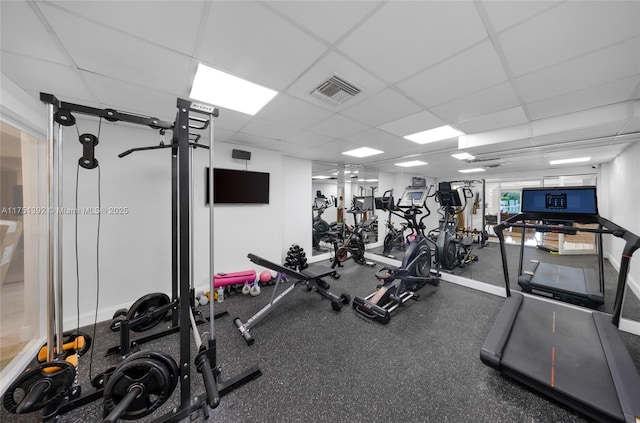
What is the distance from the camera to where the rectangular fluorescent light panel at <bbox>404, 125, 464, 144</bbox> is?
3195mm

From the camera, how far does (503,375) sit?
1904 mm

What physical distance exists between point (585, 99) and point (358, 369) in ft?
11.7

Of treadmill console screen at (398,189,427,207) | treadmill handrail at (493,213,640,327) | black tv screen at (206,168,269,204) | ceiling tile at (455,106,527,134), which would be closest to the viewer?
treadmill handrail at (493,213,640,327)

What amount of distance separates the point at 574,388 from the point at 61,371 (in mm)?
3494

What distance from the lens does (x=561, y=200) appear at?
96.7 inches

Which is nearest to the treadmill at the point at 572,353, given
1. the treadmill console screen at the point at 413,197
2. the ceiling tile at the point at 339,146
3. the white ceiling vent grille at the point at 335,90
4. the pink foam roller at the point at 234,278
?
the treadmill console screen at the point at 413,197

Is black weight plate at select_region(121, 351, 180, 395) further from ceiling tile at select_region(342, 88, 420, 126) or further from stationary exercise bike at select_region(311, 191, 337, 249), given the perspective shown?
stationary exercise bike at select_region(311, 191, 337, 249)

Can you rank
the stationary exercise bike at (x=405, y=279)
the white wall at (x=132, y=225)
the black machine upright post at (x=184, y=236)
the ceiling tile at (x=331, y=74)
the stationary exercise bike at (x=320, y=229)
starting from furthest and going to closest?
the stationary exercise bike at (x=320, y=229) → the stationary exercise bike at (x=405, y=279) → the white wall at (x=132, y=225) → the ceiling tile at (x=331, y=74) → the black machine upright post at (x=184, y=236)

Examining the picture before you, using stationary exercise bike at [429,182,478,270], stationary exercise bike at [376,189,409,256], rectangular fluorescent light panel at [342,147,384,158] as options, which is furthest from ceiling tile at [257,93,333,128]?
stationary exercise bike at [429,182,478,270]

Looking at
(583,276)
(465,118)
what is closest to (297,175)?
(465,118)

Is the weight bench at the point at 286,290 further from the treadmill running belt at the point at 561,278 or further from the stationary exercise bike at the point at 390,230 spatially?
the treadmill running belt at the point at 561,278

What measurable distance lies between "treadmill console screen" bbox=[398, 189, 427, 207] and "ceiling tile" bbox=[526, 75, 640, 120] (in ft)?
5.71

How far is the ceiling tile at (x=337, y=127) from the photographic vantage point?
2.81m

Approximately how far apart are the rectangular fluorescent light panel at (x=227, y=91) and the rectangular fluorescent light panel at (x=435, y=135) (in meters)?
2.38
